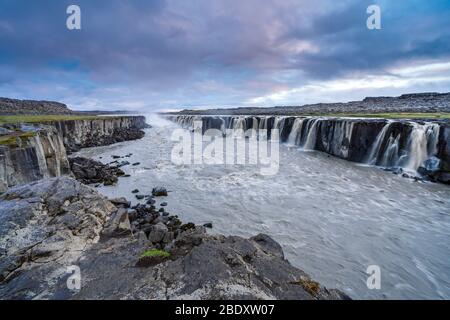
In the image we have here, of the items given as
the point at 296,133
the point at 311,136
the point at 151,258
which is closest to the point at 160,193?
the point at 151,258

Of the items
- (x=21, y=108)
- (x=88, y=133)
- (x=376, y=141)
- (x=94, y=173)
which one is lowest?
(x=94, y=173)

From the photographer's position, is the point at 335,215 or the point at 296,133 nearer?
the point at 335,215

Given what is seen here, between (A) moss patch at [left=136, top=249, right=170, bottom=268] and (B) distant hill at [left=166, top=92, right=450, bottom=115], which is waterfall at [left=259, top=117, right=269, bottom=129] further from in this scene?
(A) moss patch at [left=136, top=249, right=170, bottom=268]

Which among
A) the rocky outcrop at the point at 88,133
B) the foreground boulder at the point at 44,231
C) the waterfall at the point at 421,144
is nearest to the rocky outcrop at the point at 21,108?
the rocky outcrop at the point at 88,133

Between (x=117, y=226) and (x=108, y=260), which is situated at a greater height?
(x=117, y=226)

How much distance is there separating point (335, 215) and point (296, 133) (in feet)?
82.4

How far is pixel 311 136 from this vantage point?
31.5 meters

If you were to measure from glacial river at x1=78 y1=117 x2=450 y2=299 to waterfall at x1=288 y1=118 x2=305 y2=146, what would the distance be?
13.8 meters

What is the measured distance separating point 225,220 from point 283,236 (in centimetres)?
285

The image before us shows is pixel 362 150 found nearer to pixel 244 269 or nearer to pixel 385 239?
pixel 385 239

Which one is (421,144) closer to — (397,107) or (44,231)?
(44,231)

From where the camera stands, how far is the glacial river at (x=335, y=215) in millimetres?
7562

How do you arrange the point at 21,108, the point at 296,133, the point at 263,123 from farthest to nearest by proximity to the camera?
the point at 21,108, the point at 263,123, the point at 296,133
